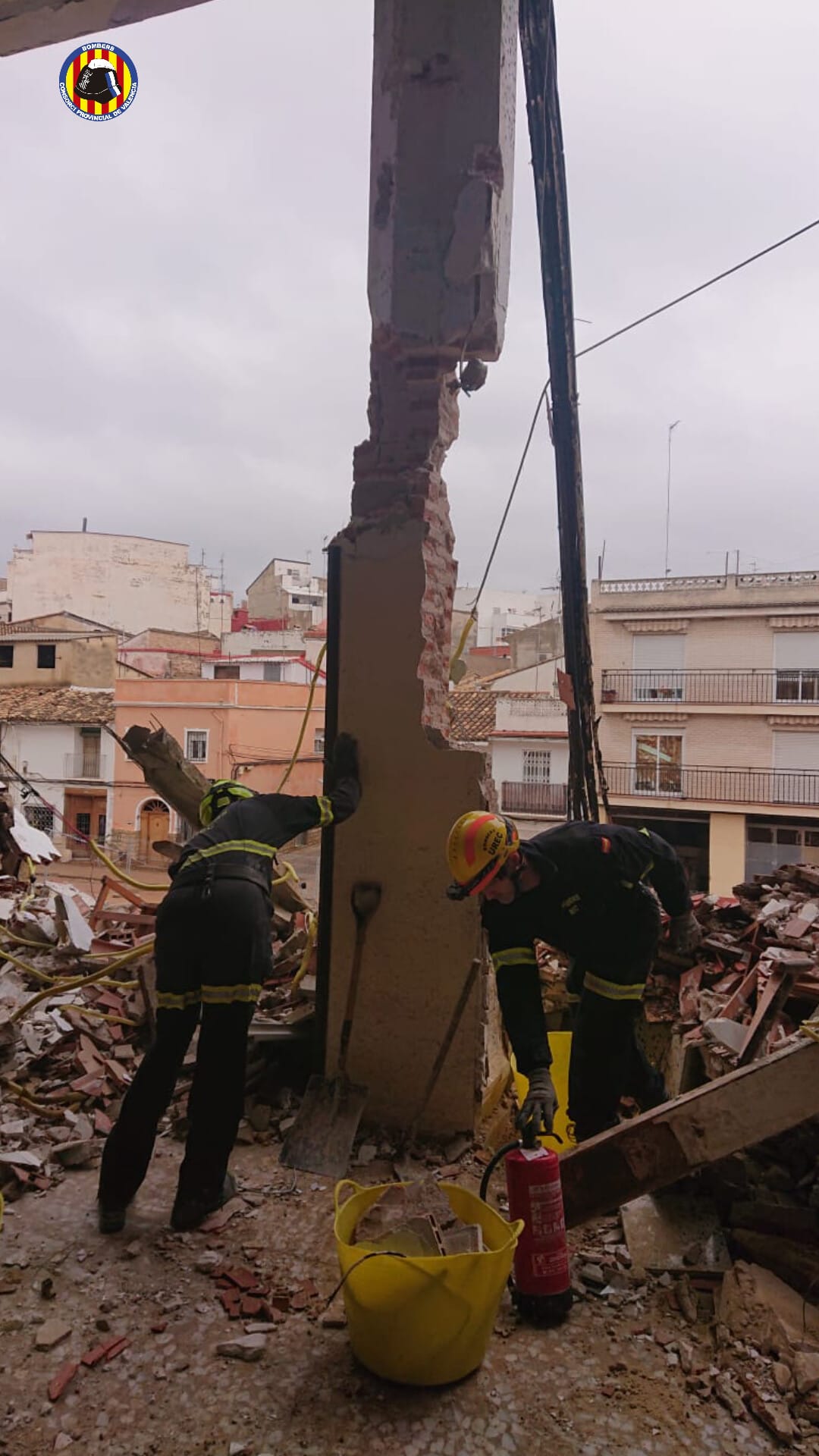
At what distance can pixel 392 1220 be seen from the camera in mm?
2658

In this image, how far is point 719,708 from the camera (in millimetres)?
14141

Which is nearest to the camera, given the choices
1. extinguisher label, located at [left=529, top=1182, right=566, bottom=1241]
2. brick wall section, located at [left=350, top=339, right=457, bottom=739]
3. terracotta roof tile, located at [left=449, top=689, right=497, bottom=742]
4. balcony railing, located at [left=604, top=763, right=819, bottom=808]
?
extinguisher label, located at [left=529, top=1182, right=566, bottom=1241]

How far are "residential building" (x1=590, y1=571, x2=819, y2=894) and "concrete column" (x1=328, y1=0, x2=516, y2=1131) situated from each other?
10.2 metres

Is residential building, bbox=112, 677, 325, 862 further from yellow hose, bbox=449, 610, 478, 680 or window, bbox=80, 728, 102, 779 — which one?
yellow hose, bbox=449, 610, 478, 680

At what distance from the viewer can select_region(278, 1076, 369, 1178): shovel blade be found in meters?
3.47

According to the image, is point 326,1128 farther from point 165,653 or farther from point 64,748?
point 165,653

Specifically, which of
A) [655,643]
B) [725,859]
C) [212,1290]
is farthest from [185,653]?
[212,1290]

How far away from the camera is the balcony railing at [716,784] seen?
13.9 meters

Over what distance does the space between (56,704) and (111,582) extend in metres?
10.3

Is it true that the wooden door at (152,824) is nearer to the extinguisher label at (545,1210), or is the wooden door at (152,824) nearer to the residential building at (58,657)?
the residential building at (58,657)

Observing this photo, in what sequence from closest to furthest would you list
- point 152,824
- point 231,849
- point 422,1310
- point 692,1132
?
point 422,1310
point 692,1132
point 231,849
point 152,824

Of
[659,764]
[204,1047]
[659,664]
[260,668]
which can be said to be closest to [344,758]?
[204,1047]

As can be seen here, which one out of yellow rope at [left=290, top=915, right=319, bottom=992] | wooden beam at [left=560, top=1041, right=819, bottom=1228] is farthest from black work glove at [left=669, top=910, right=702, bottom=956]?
yellow rope at [left=290, top=915, right=319, bottom=992]

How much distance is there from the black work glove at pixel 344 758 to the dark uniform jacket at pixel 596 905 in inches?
34.0
